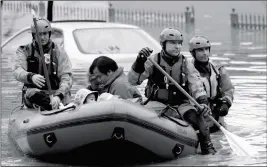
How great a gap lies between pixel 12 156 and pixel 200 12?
177 feet

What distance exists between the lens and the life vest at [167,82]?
33.9 ft

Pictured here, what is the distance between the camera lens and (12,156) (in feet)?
32.6

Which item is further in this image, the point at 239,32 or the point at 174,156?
the point at 239,32

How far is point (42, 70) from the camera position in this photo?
35.9ft

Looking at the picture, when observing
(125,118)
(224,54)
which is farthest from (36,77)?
(224,54)

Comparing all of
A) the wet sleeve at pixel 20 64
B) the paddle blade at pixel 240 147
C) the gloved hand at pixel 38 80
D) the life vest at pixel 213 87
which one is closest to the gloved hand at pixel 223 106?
the life vest at pixel 213 87

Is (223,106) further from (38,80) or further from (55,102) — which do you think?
(38,80)

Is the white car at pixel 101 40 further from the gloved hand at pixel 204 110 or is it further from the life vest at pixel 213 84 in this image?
the gloved hand at pixel 204 110

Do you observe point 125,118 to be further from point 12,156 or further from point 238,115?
point 238,115

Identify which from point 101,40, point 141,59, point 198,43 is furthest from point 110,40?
point 141,59

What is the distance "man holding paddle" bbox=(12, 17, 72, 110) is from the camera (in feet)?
34.6

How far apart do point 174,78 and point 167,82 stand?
12 centimetres

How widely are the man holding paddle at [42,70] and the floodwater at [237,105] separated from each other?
715 millimetres

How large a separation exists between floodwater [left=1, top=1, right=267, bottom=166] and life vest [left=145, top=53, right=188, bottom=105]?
0.85m
